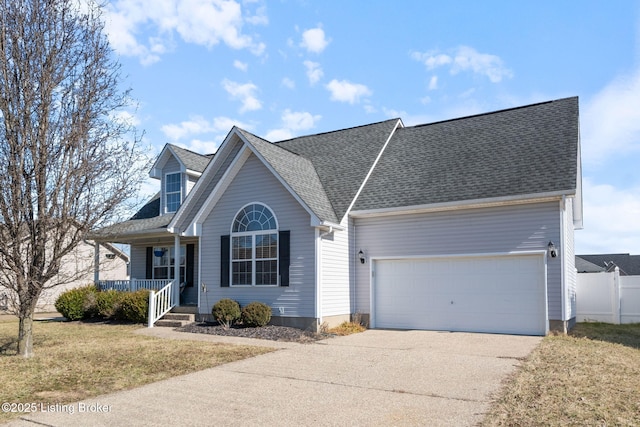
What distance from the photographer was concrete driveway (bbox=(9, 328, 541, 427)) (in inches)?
241

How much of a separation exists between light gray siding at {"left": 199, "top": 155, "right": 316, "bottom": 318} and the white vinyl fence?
10241 mm

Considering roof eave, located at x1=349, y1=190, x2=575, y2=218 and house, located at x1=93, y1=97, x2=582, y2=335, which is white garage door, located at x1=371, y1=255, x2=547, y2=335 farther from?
roof eave, located at x1=349, y1=190, x2=575, y2=218

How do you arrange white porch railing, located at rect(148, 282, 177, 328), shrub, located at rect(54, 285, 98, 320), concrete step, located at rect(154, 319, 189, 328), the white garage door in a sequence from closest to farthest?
the white garage door < concrete step, located at rect(154, 319, 189, 328) < white porch railing, located at rect(148, 282, 177, 328) < shrub, located at rect(54, 285, 98, 320)

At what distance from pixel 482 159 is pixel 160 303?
37.5 ft

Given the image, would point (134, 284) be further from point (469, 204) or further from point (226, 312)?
point (469, 204)

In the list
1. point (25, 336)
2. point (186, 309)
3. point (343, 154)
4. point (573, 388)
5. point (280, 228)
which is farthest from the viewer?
point (343, 154)

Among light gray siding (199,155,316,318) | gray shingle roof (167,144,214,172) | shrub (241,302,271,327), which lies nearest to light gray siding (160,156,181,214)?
gray shingle roof (167,144,214,172)

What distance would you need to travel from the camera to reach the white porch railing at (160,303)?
1619 cm

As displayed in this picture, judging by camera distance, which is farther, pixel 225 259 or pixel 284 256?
pixel 225 259

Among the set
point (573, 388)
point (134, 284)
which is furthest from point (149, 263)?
point (573, 388)

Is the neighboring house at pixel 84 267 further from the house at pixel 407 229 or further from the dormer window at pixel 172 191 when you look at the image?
the house at pixel 407 229

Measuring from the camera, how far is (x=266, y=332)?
45.3ft

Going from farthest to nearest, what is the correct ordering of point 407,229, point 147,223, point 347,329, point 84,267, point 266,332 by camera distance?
point 84,267, point 147,223, point 407,229, point 347,329, point 266,332

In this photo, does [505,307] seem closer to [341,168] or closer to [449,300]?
[449,300]
